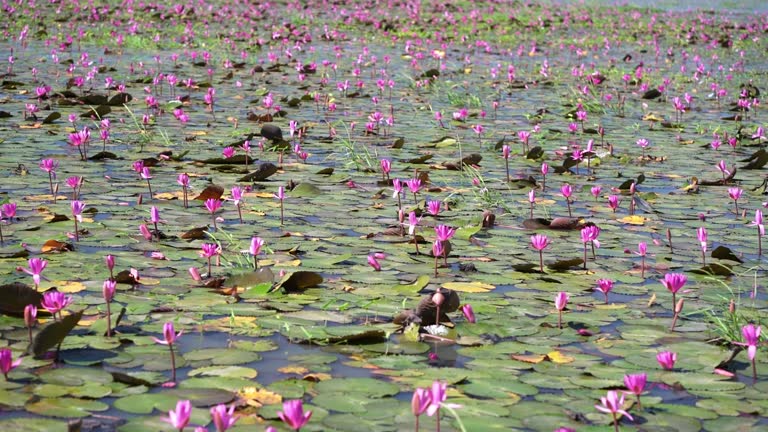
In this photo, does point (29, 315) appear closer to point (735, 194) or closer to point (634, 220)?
point (634, 220)

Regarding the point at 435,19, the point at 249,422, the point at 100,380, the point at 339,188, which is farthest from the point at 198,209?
the point at 435,19

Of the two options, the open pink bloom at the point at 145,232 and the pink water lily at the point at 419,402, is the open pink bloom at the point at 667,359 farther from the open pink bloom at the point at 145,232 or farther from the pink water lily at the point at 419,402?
the open pink bloom at the point at 145,232

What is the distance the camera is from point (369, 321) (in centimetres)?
353

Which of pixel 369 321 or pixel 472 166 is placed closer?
pixel 369 321

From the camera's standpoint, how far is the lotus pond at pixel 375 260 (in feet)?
9.29

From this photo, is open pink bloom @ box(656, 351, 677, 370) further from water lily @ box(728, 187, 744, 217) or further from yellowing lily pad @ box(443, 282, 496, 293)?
water lily @ box(728, 187, 744, 217)

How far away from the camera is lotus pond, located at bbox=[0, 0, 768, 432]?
283 centimetres

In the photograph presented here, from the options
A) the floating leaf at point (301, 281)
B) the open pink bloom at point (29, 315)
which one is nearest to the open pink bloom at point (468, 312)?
A: the floating leaf at point (301, 281)

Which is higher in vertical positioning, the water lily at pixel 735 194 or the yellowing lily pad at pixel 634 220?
the water lily at pixel 735 194

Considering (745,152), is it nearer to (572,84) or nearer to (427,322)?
(572,84)

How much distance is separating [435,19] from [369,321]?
18036mm

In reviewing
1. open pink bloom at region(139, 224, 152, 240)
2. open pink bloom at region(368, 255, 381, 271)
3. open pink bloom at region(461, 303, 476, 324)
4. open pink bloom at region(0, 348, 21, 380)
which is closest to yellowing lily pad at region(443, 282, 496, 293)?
open pink bloom at region(368, 255, 381, 271)

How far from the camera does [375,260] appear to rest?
13.6 ft

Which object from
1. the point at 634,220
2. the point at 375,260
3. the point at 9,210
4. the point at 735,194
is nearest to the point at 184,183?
the point at 9,210
